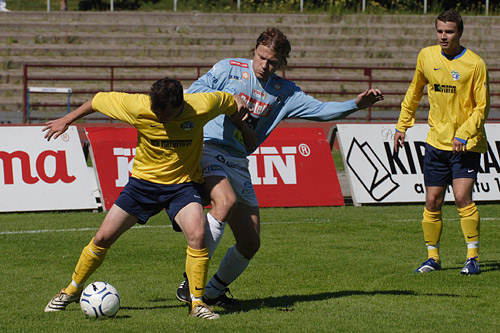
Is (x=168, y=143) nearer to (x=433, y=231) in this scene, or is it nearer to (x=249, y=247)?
(x=249, y=247)

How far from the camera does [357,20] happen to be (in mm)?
32906

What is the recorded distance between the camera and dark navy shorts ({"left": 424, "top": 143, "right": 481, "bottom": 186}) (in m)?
7.69

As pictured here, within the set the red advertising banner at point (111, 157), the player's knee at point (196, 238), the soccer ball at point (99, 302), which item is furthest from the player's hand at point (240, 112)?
the red advertising banner at point (111, 157)

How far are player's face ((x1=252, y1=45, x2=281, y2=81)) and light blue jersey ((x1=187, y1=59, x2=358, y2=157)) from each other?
0.38 feet

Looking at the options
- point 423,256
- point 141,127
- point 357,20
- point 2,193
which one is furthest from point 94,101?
point 357,20

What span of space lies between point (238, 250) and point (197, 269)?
0.69 m

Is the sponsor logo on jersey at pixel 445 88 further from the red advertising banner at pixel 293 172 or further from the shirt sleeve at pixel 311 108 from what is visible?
the red advertising banner at pixel 293 172

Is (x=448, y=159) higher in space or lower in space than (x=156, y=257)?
higher

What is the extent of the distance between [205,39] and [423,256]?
76.7 feet

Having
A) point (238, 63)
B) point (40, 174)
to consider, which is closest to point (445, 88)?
point (238, 63)

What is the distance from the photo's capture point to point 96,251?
5844 millimetres

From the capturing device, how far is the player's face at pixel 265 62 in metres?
6.05

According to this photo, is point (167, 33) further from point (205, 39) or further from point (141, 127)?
point (141, 127)

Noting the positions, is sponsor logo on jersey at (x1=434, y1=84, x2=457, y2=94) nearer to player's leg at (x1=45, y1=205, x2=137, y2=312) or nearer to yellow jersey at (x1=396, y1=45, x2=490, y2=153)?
yellow jersey at (x1=396, y1=45, x2=490, y2=153)
